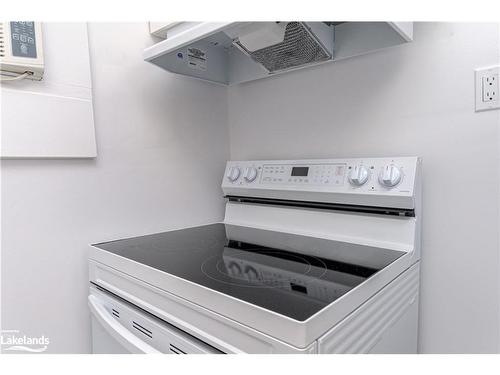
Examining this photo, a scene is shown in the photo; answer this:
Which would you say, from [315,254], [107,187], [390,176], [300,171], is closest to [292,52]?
[300,171]

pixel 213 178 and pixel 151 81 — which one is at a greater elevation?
pixel 151 81

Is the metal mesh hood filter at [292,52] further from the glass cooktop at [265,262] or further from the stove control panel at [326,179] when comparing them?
the glass cooktop at [265,262]

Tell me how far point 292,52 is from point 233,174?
506 millimetres

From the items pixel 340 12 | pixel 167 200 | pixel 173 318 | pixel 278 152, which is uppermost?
pixel 340 12

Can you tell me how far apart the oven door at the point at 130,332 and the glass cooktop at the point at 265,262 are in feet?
0.40

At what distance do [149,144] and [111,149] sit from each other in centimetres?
14

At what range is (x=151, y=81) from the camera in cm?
122

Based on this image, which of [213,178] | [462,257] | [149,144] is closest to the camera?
[462,257]

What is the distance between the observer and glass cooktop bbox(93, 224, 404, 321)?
63cm

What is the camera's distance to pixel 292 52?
1.08 meters

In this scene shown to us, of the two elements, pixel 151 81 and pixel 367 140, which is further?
pixel 151 81

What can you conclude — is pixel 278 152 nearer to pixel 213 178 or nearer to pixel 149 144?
pixel 213 178

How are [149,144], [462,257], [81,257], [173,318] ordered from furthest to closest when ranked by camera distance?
[149,144]
[81,257]
[462,257]
[173,318]

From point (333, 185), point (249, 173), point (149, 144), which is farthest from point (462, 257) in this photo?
point (149, 144)
